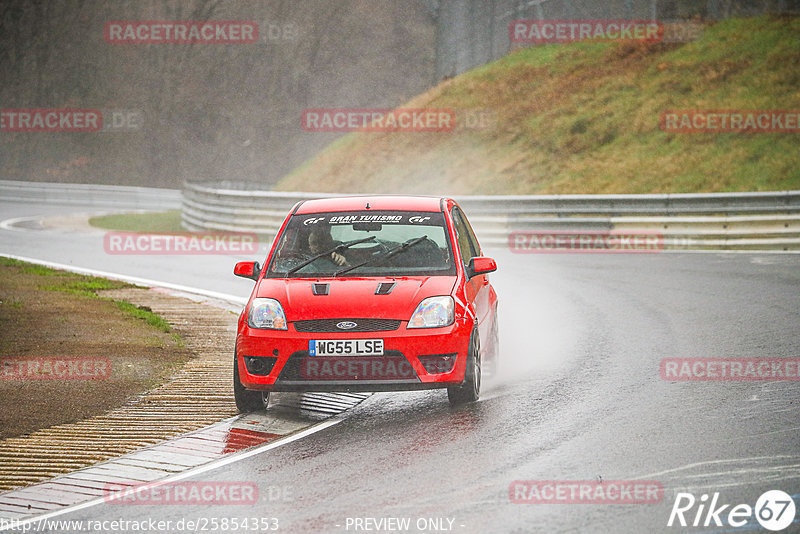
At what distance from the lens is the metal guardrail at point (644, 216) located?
67.5 feet

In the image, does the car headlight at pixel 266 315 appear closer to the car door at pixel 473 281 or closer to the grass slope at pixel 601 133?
the car door at pixel 473 281

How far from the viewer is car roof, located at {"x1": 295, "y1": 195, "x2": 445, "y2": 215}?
939 cm

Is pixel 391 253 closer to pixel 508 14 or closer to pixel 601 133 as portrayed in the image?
pixel 601 133

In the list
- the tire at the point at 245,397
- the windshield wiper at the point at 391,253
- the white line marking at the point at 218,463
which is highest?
the windshield wiper at the point at 391,253

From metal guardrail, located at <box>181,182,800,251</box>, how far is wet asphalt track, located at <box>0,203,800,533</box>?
7516 mm

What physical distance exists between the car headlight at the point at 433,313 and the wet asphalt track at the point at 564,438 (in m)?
0.70

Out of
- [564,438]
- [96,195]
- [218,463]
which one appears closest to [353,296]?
[218,463]

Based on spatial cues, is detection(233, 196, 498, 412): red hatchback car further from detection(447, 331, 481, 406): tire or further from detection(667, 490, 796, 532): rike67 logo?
detection(667, 490, 796, 532): rike67 logo

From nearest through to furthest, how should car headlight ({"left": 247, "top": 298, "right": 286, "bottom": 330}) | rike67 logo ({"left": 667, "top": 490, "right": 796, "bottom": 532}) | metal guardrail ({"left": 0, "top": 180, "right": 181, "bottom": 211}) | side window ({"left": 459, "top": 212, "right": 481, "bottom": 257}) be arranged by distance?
1. rike67 logo ({"left": 667, "top": 490, "right": 796, "bottom": 532})
2. car headlight ({"left": 247, "top": 298, "right": 286, "bottom": 330})
3. side window ({"left": 459, "top": 212, "right": 481, "bottom": 257})
4. metal guardrail ({"left": 0, "top": 180, "right": 181, "bottom": 211})

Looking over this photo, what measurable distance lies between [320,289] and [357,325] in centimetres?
56

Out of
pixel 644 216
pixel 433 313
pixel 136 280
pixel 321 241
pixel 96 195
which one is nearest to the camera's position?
pixel 433 313

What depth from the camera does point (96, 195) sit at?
4231cm

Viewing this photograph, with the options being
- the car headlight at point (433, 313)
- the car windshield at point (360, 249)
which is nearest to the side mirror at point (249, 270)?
the car windshield at point (360, 249)

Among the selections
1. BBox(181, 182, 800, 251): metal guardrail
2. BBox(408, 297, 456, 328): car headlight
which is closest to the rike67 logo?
BBox(408, 297, 456, 328): car headlight
